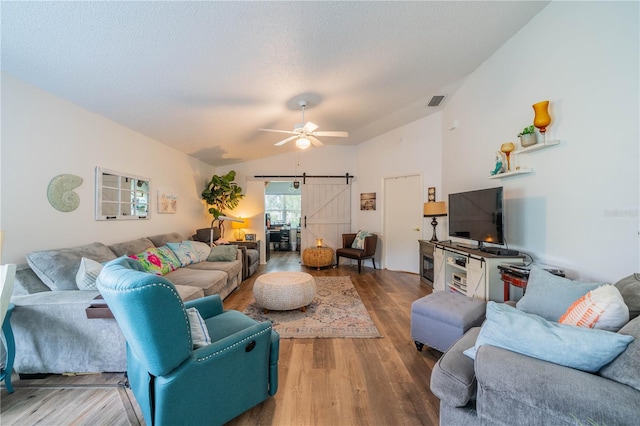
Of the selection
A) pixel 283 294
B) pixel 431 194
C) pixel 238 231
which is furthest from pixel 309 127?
pixel 238 231

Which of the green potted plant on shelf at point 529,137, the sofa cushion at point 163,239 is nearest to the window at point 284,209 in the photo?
the sofa cushion at point 163,239

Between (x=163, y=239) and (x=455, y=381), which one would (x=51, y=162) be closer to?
(x=163, y=239)

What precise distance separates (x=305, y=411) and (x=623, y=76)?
128 inches

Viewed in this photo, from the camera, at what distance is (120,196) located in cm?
313

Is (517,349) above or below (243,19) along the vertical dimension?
below

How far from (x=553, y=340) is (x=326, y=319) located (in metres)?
2.19

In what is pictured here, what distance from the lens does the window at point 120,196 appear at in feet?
9.24

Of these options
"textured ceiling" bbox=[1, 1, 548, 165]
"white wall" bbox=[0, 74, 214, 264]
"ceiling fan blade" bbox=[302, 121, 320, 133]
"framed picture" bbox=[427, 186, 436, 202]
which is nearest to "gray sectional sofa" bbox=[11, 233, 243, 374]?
"white wall" bbox=[0, 74, 214, 264]

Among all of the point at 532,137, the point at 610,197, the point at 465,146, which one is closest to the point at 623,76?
the point at 532,137

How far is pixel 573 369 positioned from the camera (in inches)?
37.2

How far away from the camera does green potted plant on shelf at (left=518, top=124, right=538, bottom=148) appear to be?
2480mm

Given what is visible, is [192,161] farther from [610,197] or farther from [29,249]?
[610,197]

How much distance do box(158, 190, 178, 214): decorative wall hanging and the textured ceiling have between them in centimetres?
94

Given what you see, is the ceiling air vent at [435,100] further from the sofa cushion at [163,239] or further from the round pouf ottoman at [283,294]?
the sofa cushion at [163,239]
